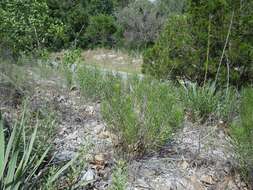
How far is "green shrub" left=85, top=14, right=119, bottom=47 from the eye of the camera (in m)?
25.0

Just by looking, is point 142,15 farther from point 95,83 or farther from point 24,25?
point 95,83

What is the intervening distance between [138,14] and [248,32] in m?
21.2

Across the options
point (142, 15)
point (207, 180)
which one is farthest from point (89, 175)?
point (142, 15)

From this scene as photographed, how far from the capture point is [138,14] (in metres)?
27.5

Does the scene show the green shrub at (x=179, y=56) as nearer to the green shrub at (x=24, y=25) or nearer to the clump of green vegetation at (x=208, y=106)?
the clump of green vegetation at (x=208, y=106)

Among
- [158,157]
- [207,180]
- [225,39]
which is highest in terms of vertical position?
[225,39]

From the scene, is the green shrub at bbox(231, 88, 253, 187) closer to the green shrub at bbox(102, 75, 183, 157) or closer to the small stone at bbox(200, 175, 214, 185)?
the small stone at bbox(200, 175, 214, 185)

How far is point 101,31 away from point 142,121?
72.2 feet

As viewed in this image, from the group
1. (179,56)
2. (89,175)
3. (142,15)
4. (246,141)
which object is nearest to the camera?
(89,175)

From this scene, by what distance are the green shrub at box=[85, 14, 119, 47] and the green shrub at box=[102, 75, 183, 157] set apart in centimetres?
2077

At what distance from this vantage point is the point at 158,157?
12.8ft

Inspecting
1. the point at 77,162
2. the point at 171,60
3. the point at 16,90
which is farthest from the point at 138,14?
the point at 77,162

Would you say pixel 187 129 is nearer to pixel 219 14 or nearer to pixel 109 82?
pixel 109 82

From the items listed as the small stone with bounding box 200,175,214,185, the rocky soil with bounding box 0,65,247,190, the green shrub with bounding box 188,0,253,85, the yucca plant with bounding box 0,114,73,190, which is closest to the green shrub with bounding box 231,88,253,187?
the rocky soil with bounding box 0,65,247,190
